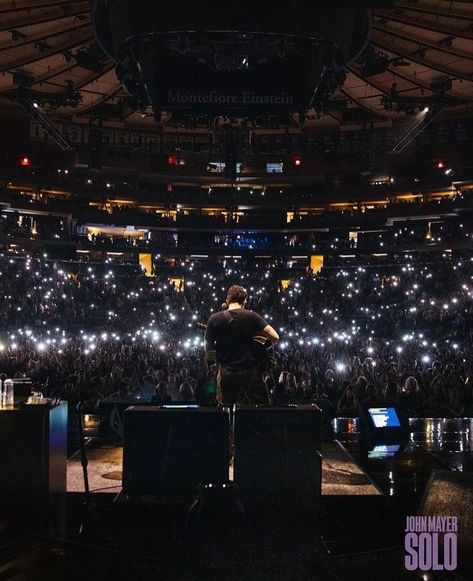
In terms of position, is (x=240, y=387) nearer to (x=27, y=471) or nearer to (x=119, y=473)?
(x=119, y=473)

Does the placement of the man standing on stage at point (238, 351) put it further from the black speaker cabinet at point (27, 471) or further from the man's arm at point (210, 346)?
the black speaker cabinet at point (27, 471)

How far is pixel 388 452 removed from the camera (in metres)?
6.72

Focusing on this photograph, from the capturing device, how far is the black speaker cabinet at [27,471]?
13.0 feet

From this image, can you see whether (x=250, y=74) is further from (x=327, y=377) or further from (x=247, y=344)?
(x=327, y=377)

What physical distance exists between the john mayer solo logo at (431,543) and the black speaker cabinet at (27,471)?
2493 mm

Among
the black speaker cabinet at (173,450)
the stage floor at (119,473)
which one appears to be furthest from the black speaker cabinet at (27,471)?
the stage floor at (119,473)

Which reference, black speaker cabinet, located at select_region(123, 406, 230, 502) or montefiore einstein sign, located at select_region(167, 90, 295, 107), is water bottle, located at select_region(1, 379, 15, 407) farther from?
montefiore einstein sign, located at select_region(167, 90, 295, 107)

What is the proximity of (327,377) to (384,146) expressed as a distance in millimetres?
26427

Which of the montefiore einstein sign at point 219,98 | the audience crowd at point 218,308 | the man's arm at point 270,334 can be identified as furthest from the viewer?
the audience crowd at point 218,308

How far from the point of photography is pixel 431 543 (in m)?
3.58

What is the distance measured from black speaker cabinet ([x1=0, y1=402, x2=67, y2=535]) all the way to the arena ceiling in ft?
24.1

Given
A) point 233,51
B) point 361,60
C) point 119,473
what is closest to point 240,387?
point 119,473

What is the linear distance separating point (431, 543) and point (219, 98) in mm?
5285

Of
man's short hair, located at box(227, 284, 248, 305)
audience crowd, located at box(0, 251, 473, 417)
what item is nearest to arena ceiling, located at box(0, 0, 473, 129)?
man's short hair, located at box(227, 284, 248, 305)
